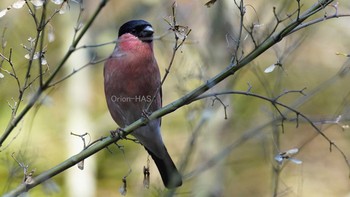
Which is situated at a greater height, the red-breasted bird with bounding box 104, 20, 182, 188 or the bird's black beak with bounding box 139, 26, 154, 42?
the bird's black beak with bounding box 139, 26, 154, 42

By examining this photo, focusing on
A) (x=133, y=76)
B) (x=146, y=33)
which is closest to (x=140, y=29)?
(x=146, y=33)

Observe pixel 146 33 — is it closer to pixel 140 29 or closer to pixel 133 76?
pixel 140 29

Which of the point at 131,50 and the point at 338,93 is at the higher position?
the point at 338,93

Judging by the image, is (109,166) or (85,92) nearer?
(85,92)

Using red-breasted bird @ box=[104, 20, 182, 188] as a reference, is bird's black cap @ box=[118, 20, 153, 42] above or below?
above

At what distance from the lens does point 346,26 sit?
24.4 feet

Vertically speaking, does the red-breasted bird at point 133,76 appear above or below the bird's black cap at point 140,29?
below

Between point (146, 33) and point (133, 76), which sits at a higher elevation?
point (146, 33)

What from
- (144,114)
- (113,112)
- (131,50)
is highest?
(131,50)

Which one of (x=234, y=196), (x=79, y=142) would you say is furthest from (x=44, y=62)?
(x=234, y=196)

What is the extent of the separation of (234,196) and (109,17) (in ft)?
9.11

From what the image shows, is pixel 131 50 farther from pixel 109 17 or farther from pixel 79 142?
pixel 109 17

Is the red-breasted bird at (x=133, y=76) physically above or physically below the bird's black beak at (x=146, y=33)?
below

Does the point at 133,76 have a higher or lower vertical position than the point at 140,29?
lower
